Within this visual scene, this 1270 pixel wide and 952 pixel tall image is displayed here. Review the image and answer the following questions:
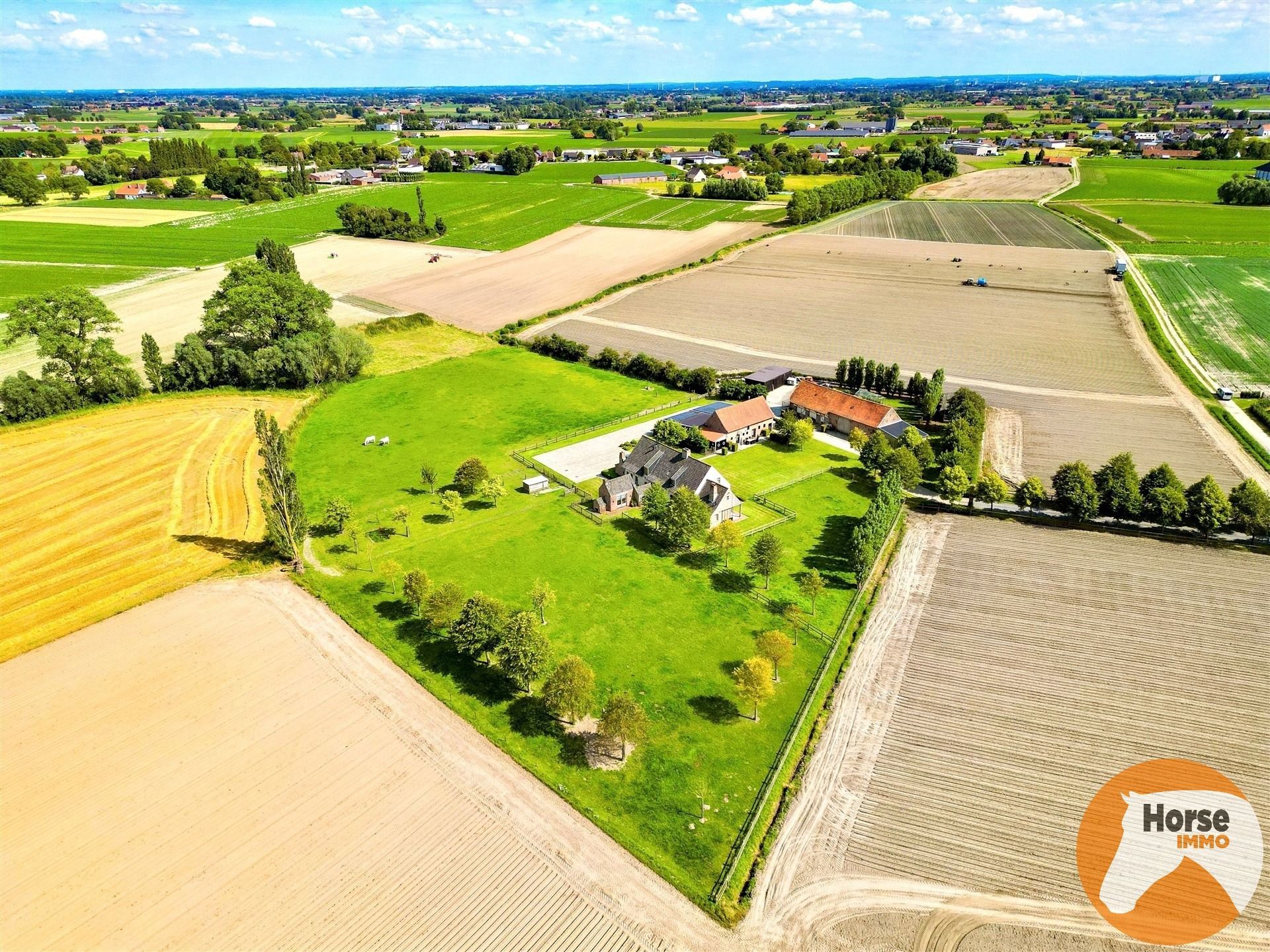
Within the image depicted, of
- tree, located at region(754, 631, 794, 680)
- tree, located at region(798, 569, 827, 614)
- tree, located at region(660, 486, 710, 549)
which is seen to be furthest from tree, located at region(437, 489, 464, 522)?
tree, located at region(798, 569, 827, 614)

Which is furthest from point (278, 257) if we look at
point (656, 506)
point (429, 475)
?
point (656, 506)

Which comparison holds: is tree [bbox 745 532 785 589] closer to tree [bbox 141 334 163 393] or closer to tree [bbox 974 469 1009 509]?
tree [bbox 974 469 1009 509]

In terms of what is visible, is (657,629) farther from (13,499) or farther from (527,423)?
(13,499)

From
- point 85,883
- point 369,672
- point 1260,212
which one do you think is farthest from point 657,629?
point 1260,212

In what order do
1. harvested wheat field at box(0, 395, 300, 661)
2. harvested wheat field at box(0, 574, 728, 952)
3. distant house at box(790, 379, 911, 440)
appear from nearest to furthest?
1. harvested wheat field at box(0, 574, 728, 952)
2. harvested wheat field at box(0, 395, 300, 661)
3. distant house at box(790, 379, 911, 440)

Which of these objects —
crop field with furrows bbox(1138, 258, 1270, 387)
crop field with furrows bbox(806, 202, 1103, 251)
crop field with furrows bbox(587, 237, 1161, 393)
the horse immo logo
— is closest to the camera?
the horse immo logo

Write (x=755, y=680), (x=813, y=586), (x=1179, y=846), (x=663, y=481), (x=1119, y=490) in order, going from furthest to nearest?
(x=663, y=481) < (x=1119, y=490) < (x=813, y=586) < (x=755, y=680) < (x=1179, y=846)

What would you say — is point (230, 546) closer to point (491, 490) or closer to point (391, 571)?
point (391, 571)
